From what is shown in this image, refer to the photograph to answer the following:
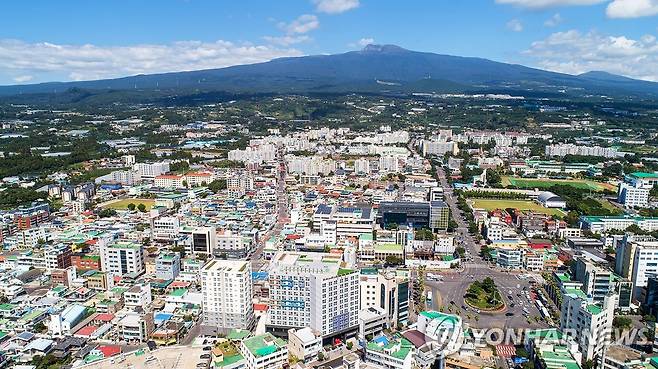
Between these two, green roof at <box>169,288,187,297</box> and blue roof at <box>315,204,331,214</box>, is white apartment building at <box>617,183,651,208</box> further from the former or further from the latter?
green roof at <box>169,288,187,297</box>

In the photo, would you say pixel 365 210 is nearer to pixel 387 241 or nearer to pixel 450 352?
pixel 387 241

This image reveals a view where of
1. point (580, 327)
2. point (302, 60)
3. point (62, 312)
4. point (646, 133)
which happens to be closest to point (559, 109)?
point (646, 133)

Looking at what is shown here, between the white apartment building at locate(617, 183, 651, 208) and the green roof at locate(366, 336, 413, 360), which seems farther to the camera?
the white apartment building at locate(617, 183, 651, 208)

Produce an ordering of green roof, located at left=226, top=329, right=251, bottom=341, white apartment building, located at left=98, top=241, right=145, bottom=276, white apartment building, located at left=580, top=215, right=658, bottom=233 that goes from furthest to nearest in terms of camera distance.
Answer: white apartment building, located at left=580, top=215, right=658, bottom=233, white apartment building, located at left=98, top=241, right=145, bottom=276, green roof, located at left=226, top=329, right=251, bottom=341

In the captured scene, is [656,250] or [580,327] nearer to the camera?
[580,327]

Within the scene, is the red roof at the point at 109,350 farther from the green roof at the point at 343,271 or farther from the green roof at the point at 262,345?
the green roof at the point at 343,271

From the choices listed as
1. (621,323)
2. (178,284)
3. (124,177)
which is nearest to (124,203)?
(124,177)

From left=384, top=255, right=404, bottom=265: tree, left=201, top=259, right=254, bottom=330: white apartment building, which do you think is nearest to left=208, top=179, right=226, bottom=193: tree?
left=384, top=255, right=404, bottom=265: tree

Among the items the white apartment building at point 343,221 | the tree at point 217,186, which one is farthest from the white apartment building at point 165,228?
the tree at point 217,186
